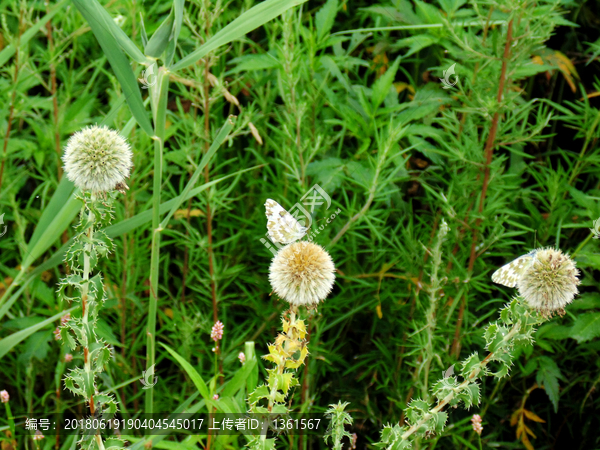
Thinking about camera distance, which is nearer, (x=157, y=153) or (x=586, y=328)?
(x=157, y=153)

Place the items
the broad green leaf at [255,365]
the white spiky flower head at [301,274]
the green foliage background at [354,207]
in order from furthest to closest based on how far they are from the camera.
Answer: the green foliage background at [354,207] → the broad green leaf at [255,365] → the white spiky flower head at [301,274]

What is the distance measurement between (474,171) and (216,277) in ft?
2.16

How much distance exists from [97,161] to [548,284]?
0.68m

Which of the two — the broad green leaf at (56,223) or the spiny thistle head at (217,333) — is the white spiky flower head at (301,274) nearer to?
the spiny thistle head at (217,333)

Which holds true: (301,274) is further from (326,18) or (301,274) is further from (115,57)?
(326,18)

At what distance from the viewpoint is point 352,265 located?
5.23 feet

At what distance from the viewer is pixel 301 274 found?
0.84m

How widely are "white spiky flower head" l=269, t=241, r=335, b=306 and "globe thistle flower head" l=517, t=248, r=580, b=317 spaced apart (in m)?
0.30

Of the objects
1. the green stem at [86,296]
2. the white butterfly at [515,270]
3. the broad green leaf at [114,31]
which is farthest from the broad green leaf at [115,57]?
the white butterfly at [515,270]


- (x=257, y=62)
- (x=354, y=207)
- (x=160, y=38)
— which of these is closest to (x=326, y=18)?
(x=257, y=62)

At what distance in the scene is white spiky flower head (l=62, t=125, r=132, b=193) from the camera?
888 millimetres

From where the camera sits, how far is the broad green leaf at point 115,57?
3.10 feet

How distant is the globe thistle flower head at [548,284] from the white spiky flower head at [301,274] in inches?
11.6

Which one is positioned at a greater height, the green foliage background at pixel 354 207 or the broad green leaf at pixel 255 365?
the green foliage background at pixel 354 207
